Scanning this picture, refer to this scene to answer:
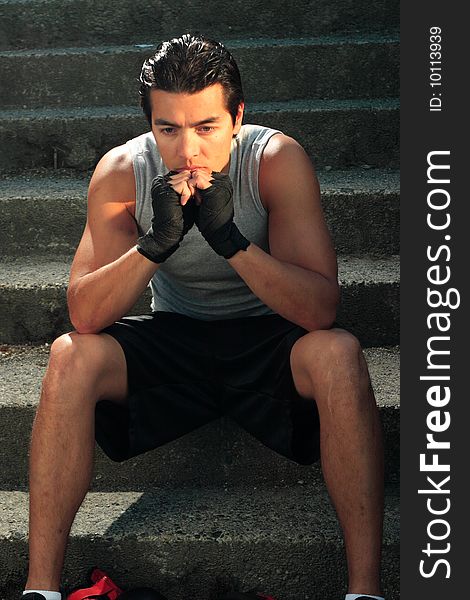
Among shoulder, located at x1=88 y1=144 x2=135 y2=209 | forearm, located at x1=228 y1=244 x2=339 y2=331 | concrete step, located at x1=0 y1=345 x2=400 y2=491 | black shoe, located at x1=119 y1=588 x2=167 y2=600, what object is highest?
shoulder, located at x1=88 y1=144 x2=135 y2=209

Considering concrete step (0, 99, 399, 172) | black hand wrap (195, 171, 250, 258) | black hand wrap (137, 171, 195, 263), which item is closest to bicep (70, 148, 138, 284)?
black hand wrap (137, 171, 195, 263)

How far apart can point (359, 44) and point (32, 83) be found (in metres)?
1.17

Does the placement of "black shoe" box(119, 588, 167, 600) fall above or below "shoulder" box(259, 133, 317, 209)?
below

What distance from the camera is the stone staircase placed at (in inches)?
99.7

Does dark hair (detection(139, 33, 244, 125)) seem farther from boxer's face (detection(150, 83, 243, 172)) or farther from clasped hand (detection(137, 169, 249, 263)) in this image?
clasped hand (detection(137, 169, 249, 263))

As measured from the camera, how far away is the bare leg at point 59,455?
238 cm

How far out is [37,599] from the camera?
234cm

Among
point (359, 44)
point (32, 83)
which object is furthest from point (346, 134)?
point (32, 83)

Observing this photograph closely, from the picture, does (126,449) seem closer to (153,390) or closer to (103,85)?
(153,390)

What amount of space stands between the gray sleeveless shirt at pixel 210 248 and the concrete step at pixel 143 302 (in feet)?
1.19

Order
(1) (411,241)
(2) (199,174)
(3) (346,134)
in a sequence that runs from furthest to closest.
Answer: (3) (346,134) < (2) (199,174) < (1) (411,241)

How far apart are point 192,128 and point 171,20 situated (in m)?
1.76

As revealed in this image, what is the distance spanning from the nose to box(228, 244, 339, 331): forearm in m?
0.25

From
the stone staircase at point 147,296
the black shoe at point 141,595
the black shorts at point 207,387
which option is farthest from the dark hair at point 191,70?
the black shoe at point 141,595
